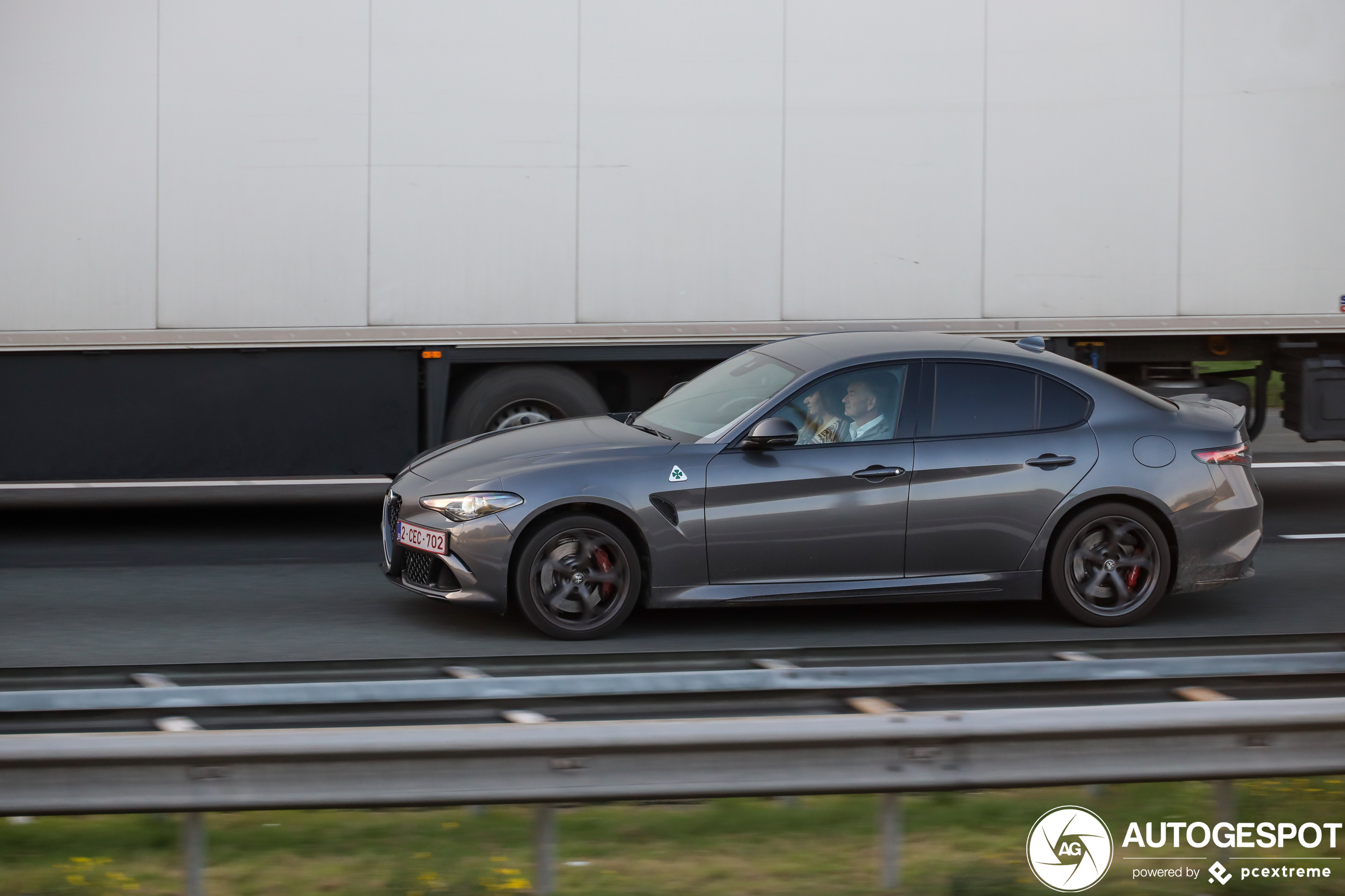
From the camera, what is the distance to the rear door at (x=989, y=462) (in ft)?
24.3

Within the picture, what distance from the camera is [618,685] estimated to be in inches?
197

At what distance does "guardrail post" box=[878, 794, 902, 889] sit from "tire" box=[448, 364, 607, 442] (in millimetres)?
6824

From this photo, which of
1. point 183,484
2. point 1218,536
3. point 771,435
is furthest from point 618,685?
point 183,484

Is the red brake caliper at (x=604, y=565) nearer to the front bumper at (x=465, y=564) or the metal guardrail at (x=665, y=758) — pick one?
the front bumper at (x=465, y=564)

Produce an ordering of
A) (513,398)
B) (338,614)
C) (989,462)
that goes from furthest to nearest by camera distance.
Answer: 1. (513,398)
2. (338,614)
3. (989,462)

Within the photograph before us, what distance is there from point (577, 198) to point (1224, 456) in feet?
15.0

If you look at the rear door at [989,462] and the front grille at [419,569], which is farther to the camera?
the rear door at [989,462]

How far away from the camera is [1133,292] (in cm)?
1075

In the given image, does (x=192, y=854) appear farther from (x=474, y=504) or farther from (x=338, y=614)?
(x=338, y=614)

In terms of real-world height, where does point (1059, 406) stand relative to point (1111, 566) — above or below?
above

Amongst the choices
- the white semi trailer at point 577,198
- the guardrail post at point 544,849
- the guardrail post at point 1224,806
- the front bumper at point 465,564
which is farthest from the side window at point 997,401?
the guardrail post at point 544,849

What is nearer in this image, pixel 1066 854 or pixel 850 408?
pixel 1066 854

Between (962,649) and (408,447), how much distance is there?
553cm

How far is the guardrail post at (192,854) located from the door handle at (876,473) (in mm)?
4358
